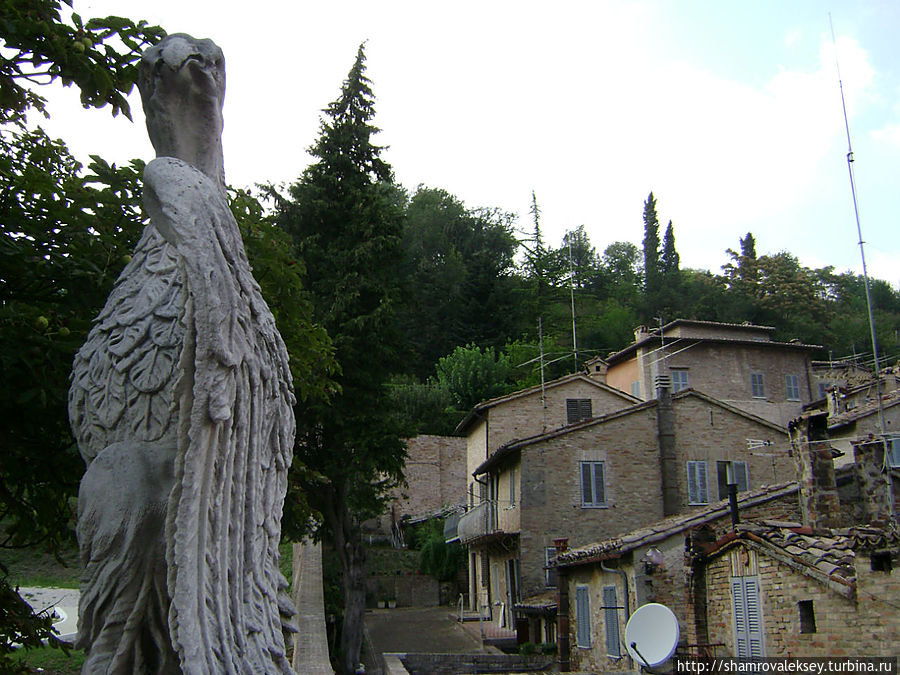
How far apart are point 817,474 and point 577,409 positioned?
556 inches

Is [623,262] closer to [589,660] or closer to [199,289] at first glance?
[589,660]

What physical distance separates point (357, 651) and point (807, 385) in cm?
2341

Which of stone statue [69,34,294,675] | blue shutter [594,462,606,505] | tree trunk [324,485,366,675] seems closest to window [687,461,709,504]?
blue shutter [594,462,606,505]

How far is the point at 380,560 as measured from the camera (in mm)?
30688

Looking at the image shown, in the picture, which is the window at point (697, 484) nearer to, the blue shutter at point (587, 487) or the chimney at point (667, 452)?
the chimney at point (667, 452)

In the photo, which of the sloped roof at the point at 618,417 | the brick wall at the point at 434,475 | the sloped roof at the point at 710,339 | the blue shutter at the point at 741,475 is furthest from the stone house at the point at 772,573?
the brick wall at the point at 434,475

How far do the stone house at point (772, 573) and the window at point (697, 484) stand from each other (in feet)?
19.6

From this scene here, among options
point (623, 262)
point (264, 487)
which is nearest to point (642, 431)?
point (264, 487)

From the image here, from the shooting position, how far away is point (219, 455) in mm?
2121

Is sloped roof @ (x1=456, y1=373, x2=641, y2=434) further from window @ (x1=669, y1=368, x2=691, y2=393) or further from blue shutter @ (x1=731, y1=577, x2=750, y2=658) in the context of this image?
blue shutter @ (x1=731, y1=577, x2=750, y2=658)

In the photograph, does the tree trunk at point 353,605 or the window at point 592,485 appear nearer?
the tree trunk at point 353,605

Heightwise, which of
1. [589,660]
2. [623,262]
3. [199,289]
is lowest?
[589,660]

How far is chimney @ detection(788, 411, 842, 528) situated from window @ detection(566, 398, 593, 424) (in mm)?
13649

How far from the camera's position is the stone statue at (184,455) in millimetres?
2041
